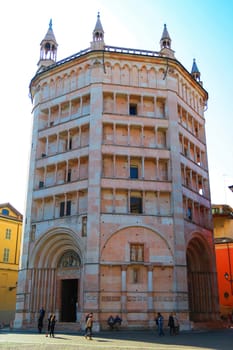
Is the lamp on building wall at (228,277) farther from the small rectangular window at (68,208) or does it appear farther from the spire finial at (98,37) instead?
the spire finial at (98,37)

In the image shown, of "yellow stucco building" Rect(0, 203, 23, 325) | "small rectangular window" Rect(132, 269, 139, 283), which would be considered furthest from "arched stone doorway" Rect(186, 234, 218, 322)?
"yellow stucco building" Rect(0, 203, 23, 325)

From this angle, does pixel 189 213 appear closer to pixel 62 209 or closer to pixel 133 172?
pixel 133 172

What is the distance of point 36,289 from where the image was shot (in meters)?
33.0

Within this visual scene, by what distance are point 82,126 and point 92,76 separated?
496cm

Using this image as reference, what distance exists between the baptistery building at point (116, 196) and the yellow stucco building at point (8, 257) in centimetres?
1420

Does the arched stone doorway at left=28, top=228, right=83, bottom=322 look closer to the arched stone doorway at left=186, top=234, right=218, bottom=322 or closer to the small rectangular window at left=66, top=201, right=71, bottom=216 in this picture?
the small rectangular window at left=66, top=201, right=71, bottom=216

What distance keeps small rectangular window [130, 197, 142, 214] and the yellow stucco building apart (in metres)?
22.2

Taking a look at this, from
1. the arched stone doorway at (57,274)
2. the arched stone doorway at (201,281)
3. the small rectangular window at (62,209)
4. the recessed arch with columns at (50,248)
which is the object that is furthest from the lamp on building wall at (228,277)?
the small rectangular window at (62,209)

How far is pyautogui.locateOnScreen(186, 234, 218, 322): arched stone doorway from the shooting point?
117 feet

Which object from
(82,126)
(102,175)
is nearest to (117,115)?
(82,126)

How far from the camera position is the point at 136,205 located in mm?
33250

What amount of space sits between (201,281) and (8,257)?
24.7 metres

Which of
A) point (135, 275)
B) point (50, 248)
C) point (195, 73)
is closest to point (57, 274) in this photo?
point (50, 248)

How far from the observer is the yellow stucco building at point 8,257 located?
4622 centimetres
